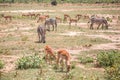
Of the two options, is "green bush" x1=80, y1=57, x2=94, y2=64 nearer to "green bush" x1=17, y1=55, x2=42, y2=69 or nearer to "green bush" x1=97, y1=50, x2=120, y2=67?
"green bush" x1=97, y1=50, x2=120, y2=67

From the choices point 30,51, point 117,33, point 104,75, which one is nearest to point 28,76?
point 104,75

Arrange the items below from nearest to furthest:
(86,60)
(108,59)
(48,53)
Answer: (108,59) < (48,53) < (86,60)

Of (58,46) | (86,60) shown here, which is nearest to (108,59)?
(86,60)

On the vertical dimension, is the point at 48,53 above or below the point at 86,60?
above

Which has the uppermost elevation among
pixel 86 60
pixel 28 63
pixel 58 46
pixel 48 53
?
pixel 48 53

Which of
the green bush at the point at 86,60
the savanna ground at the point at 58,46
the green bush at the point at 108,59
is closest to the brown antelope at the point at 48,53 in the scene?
the savanna ground at the point at 58,46

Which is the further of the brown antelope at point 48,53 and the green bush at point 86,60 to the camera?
the green bush at point 86,60

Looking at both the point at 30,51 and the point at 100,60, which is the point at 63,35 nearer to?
the point at 30,51

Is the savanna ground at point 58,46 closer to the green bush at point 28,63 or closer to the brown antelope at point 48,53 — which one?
the green bush at point 28,63

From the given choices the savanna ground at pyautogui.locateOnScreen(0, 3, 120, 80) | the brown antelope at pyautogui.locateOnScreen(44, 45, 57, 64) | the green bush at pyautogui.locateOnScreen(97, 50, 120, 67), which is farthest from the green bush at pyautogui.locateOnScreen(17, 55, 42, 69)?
the green bush at pyautogui.locateOnScreen(97, 50, 120, 67)

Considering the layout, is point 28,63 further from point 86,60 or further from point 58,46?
point 58,46

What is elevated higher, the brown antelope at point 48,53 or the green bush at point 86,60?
the brown antelope at point 48,53

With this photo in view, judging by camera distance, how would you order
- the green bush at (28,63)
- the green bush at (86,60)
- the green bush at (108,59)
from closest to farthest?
the green bush at (28,63) → the green bush at (108,59) → the green bush at (86,60)

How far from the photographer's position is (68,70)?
45.3ft
